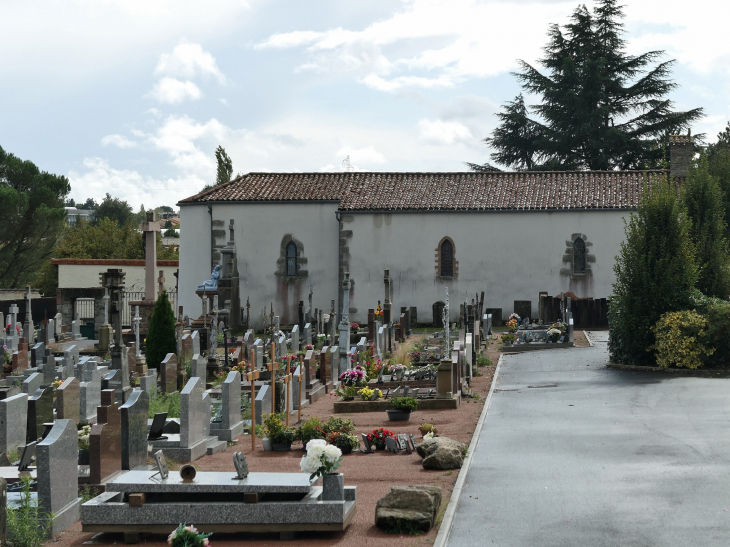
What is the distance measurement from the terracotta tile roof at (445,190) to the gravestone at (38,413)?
21.1 m

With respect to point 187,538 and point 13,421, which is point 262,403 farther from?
point 187,538

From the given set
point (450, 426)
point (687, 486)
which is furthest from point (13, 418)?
point (687, 486)

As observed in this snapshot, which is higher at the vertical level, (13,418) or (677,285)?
(677,285)

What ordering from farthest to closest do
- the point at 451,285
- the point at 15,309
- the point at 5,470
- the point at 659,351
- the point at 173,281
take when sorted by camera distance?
1. the point at 173,281
2. the point at 451,285
3. the point at 15,309
4. the point at 659,351
5. the point at 5,470

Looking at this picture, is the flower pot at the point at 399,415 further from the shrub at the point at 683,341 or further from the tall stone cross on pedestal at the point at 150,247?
the tall stone cross on pedestal at the point at 150,247

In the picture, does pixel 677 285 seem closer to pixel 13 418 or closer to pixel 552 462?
pixel 552 462

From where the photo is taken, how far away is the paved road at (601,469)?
770 cm

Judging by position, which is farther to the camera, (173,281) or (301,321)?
(173,281)

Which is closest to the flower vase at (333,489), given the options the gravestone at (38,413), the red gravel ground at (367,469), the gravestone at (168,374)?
the red gravel ground at (367,469)

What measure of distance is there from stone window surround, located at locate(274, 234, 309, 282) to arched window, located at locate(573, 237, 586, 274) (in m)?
10.9

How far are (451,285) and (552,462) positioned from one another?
75.1ft

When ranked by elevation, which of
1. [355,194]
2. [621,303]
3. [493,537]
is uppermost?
[355,194]

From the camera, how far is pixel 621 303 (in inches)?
805

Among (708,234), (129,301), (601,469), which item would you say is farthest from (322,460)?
(129,301)
